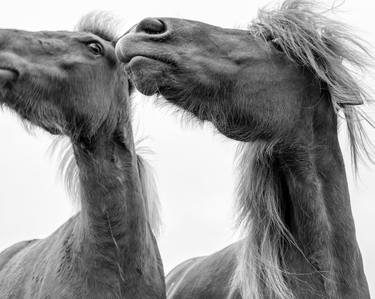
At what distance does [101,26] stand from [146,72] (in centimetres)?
247

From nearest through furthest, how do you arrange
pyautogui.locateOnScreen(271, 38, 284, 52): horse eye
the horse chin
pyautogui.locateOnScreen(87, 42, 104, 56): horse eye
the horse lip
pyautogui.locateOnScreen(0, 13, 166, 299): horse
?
1. the horse chin
2. pyautogui.locateOnScreen(271, 38, 284, 52): horse eye
3. the horse lip
4. pyautogui.locateOnScreen(0, 13, 166, 299): horse
5. pyautogui.locateOnScreen(87, 42, 104, 56): horse eye

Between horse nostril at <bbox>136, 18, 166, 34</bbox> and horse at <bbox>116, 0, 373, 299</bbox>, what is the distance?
69 millimetres

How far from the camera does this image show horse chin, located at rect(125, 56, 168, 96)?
4711mm

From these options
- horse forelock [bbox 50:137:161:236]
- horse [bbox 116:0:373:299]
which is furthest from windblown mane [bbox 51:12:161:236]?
horse [bbox 116:0:373:299]

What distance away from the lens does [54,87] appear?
6188 millimetres

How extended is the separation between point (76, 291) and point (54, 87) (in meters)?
1.64

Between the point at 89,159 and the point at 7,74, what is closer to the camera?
the point at 7,74

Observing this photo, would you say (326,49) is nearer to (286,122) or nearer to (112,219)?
(286,122)

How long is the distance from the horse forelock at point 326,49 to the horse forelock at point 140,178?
198cm

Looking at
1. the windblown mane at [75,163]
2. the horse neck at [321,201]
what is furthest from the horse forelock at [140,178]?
the horse neck at [321,201]

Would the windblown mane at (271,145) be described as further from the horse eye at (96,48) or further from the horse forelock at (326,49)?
the horse eye at (96,48)

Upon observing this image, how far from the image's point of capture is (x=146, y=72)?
15.5 feet

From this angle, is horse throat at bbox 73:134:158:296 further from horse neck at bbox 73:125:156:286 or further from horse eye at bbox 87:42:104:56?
horse eye at bbox 87:42:104:56

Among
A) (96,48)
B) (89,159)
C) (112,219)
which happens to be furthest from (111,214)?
(96,48)
